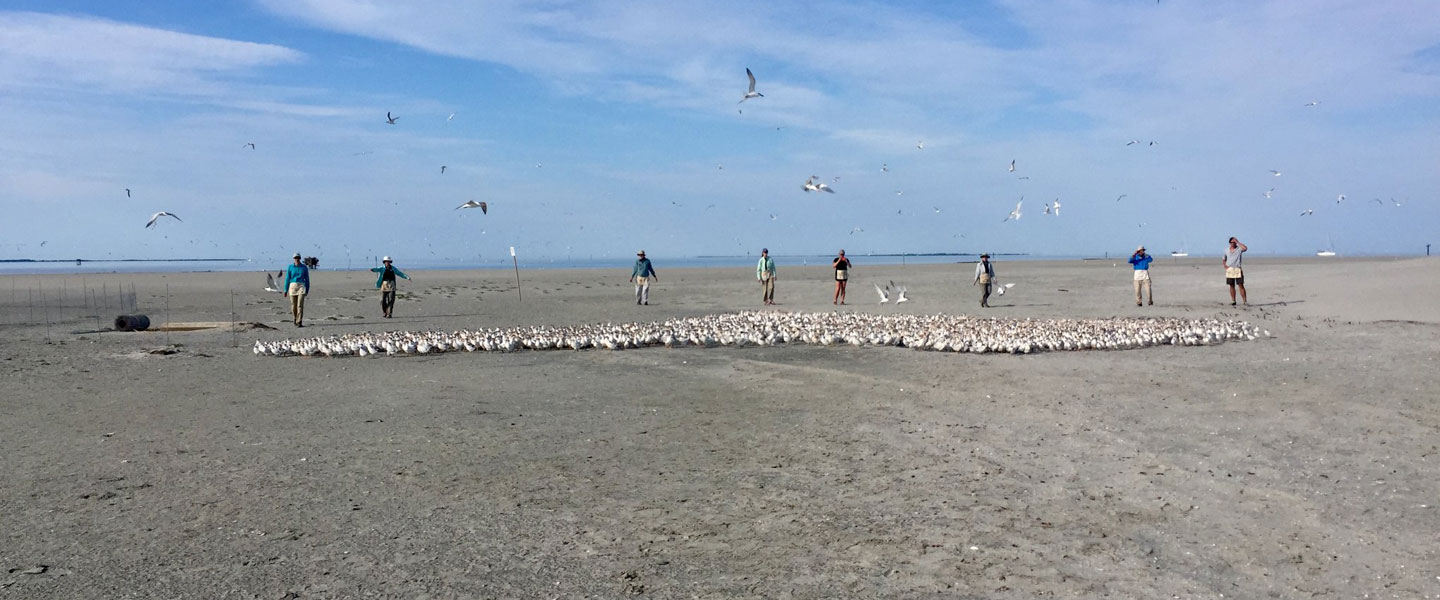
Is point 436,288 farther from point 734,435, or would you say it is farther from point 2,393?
point 734,435

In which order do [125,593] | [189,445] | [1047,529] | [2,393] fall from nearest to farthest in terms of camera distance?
[125,593] → [1047,529] → [189,445] → [2,393]

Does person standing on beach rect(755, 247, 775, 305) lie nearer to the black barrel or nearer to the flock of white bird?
the flock of white bird

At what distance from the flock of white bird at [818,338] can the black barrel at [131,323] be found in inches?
261

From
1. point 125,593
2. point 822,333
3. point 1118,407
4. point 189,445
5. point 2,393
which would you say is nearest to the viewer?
point 125,593

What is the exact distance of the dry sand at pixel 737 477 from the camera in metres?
5.83

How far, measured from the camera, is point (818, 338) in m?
19.2

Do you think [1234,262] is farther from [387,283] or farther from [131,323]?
[131,323]

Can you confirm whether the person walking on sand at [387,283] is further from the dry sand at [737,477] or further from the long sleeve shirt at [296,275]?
the dry sand at [737,477]

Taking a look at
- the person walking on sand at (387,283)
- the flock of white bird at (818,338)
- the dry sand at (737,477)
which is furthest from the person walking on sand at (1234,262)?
the person walking on sand at (387,283)

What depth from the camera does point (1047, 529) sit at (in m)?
6.60

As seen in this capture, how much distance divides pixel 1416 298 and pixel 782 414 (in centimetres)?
2077

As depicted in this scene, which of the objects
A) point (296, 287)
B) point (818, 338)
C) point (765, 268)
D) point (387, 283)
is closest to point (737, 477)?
point (818, 338)

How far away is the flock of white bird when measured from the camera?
1745cm

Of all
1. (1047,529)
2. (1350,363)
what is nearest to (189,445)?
(1047,529)
